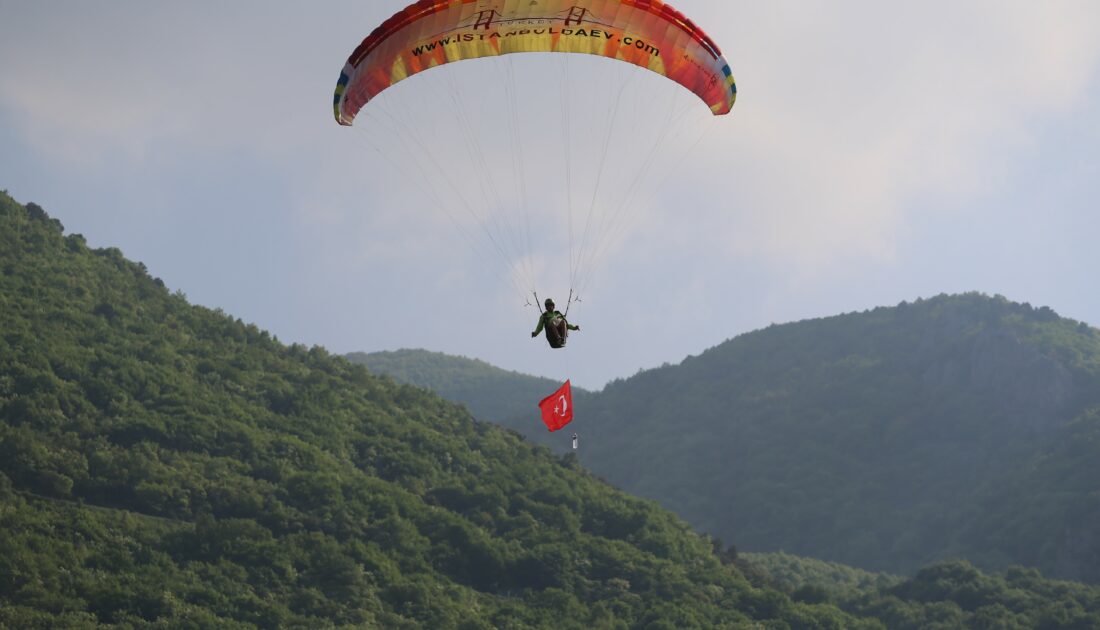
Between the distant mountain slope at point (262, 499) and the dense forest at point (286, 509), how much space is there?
0.16 meters

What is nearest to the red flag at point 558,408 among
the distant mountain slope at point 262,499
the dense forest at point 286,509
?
the distant mountain slope at point 262,499

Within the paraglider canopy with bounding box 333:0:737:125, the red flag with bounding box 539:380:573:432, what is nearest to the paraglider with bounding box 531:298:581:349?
the red flag with bounding box 539:380:573:432

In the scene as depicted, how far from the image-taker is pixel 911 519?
17438 centimetres

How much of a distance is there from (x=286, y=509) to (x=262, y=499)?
152 centimetres

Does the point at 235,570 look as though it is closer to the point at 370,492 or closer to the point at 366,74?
the point at 370,492

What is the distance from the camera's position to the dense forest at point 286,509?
68.8m

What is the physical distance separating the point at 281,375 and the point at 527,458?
19462 millimetres

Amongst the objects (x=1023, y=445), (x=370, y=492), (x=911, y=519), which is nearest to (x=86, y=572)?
(x=370, y=492)

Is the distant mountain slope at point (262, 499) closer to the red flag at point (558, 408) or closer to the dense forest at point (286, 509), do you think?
the dense forest at point (286, 509)

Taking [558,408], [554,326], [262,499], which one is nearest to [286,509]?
[262,499]

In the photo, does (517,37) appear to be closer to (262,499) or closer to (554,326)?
(554,326)

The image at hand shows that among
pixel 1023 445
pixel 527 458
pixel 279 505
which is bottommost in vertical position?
pixel 279 505

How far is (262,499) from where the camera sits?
80.1m

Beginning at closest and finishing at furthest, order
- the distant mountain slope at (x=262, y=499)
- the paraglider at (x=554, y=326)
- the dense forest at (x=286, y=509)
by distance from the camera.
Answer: the paraglider at (x=554, y=326) → the distant mountain slope at (x=262, y=499) → the dense forest at (x=286, y=509)
